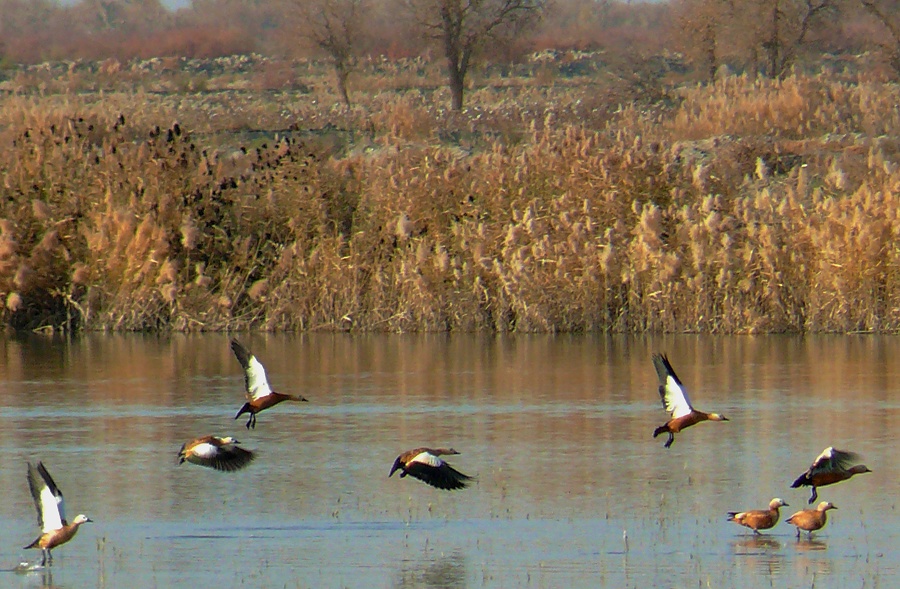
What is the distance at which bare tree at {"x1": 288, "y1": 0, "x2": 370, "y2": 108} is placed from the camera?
46062 millimetres

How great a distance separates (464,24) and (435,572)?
3687cm

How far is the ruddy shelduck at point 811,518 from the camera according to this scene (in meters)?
8.87

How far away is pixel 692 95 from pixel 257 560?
90.9 feet

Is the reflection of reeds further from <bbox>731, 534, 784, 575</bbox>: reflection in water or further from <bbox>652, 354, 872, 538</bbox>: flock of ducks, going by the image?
<bbox>731, 534, 784, 575</bbox>: reflection in water

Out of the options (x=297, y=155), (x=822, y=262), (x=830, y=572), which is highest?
(x=297, y=155)

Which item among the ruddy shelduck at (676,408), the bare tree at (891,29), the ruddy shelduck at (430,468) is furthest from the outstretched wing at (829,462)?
the bare tree at (891,29)

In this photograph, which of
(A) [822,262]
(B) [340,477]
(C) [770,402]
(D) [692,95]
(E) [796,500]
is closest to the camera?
(E) [796,500]

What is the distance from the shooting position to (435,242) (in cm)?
2066

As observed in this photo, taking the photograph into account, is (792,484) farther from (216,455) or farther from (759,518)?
(216,455)

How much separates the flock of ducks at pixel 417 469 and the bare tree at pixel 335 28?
35054mm

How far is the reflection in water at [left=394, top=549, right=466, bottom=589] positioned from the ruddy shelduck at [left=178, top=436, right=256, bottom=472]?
1426 mm

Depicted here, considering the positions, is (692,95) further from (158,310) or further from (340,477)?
(340,477)

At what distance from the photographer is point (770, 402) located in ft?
45.7

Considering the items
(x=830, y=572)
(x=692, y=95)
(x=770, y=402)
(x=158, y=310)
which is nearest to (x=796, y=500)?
(x=830, y=572)
